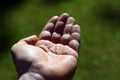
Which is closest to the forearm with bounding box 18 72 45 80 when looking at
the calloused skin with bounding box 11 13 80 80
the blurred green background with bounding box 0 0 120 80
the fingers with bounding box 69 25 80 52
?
the calloused skin with bounding box 11 13 80 80

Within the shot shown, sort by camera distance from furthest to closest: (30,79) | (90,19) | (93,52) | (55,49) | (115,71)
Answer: (90,19) < (93,52) < (115,71) < (55,49) < (30,79)

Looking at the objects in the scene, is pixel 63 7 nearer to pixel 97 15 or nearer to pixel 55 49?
pixel 97 15

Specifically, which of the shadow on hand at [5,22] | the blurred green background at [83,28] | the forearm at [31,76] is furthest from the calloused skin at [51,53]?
the shadow on hand at [5,22]

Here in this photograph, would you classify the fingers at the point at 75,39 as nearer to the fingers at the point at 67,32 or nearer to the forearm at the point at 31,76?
the fingers at the point at 67,32

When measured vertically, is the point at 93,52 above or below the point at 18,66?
below

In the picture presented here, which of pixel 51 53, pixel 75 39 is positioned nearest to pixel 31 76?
pixel 51 53

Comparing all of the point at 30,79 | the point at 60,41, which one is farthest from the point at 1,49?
the point at 30,79

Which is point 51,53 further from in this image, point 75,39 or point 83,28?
point 83,28
